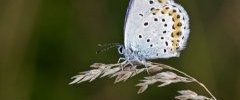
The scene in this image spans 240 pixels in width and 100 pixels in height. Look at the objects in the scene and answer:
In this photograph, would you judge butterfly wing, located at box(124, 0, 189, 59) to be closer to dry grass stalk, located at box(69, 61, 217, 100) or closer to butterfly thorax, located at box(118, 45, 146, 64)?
butterfly thorax, located at box(118, 45, 146, 64)

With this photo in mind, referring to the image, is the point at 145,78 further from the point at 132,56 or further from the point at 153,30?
the point at 153,30

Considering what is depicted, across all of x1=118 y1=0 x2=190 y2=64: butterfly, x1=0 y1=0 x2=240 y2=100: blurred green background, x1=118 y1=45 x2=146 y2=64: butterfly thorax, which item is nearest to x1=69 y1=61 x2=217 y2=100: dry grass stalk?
x1=118 y1=45 x2=146 y2=64: butterfly thorax

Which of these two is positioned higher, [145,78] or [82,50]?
[82,50]

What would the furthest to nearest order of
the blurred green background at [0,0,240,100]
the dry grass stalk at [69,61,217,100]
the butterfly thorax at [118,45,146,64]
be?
1. the blurred green background at [0,0,240,100]
2. the butterfly thorax at [118,45,146,64]
3. the dry grass stalk at [69,61,217,100]

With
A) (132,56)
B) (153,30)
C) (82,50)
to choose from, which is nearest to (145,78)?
(132,56)

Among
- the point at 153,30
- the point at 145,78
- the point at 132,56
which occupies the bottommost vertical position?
the point at 145,78

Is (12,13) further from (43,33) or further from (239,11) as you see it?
(239,11)

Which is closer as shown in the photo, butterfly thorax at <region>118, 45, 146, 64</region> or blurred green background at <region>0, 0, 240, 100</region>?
butterfly thorax at <region>118, 45, 146, 64</region>

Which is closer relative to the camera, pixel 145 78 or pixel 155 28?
pixel 145 78
